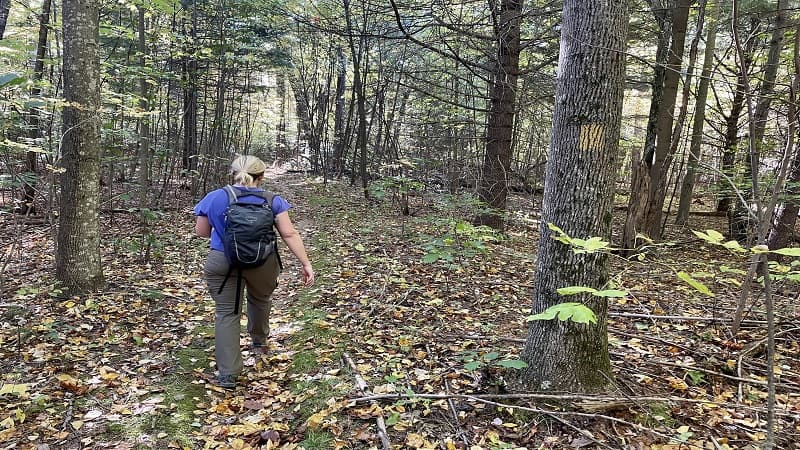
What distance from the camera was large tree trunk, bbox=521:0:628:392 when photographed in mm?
2723

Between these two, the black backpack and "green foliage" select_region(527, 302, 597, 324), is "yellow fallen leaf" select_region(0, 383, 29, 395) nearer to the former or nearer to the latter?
the black backpack

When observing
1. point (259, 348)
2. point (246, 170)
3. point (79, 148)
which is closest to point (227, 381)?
point (259, 348)

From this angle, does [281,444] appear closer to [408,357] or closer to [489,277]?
[408,357]

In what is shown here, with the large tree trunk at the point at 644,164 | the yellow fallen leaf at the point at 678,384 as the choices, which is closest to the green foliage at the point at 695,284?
the yellow fallen leaf at the point at 678,384

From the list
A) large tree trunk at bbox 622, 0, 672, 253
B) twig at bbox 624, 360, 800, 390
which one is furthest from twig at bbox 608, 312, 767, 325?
large tree trunk at bbox 622, 0, 672, 253

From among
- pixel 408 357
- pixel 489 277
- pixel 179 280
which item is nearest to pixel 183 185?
pixel 179 280

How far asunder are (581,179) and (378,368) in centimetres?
222

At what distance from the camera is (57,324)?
4.77 m

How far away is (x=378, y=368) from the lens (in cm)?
380

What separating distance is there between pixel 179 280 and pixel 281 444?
454cm

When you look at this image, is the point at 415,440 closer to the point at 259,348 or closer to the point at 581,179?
the point at 581,179

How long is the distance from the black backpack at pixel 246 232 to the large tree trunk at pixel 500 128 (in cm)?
443

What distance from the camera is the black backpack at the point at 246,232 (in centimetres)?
377

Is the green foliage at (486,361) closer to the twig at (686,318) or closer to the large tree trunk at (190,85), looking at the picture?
the twig at (686,318)
